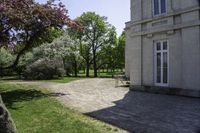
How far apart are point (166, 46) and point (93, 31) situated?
35822mm

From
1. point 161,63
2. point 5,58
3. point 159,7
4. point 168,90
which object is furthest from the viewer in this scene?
point 5,58

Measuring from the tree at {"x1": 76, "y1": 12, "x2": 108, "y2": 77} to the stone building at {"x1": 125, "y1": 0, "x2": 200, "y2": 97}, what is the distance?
32801 mm

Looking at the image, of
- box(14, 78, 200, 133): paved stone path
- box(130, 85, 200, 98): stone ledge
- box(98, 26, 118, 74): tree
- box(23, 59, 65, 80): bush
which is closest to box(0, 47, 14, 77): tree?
box(23, 59, 65, 80): bush

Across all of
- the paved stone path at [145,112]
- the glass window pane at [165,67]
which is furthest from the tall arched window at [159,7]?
the paved stone path at [145,112]

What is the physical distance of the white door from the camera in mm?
17906

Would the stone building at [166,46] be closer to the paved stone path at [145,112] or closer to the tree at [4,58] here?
the paved stone path at [145,112]

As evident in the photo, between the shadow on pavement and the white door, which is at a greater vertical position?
the white door

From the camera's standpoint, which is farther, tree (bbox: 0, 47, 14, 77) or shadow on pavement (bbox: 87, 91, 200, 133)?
tree (bbox: 0, 47, 14, 77)

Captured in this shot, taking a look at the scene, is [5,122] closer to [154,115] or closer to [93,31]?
[154,115]

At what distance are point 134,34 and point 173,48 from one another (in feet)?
11.4

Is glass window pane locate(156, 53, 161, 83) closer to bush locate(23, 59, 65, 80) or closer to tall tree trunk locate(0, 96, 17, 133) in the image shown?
tall tree trunk locate(0, 96, 17, 133)

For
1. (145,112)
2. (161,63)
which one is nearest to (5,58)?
(161,63)

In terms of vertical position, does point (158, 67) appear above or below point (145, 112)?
above

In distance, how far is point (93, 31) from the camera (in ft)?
174
